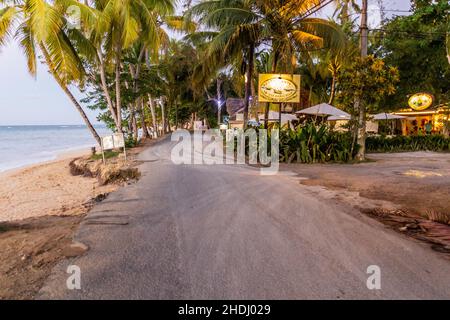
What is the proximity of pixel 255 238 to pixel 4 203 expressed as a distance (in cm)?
831

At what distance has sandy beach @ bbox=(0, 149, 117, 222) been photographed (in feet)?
22.7

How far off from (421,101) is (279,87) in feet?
37.2

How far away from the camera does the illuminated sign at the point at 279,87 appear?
13797mm

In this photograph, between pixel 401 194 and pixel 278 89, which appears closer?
pixel 401 194

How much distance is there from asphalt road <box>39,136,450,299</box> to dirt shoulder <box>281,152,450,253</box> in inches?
16.8

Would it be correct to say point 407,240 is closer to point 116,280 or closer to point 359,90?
point 116,280

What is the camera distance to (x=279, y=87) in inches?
545

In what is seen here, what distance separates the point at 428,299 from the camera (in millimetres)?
2648

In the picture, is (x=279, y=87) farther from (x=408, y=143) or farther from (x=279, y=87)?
(x=408, y=143)

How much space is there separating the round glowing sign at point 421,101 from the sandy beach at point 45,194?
19.4 metres

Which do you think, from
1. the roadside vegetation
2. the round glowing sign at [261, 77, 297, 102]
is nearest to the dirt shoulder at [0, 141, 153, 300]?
the roadside vegetation

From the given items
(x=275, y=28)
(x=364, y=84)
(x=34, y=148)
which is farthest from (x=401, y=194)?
(x=34, y=148)

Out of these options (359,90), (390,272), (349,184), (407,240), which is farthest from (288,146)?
(390,272)
